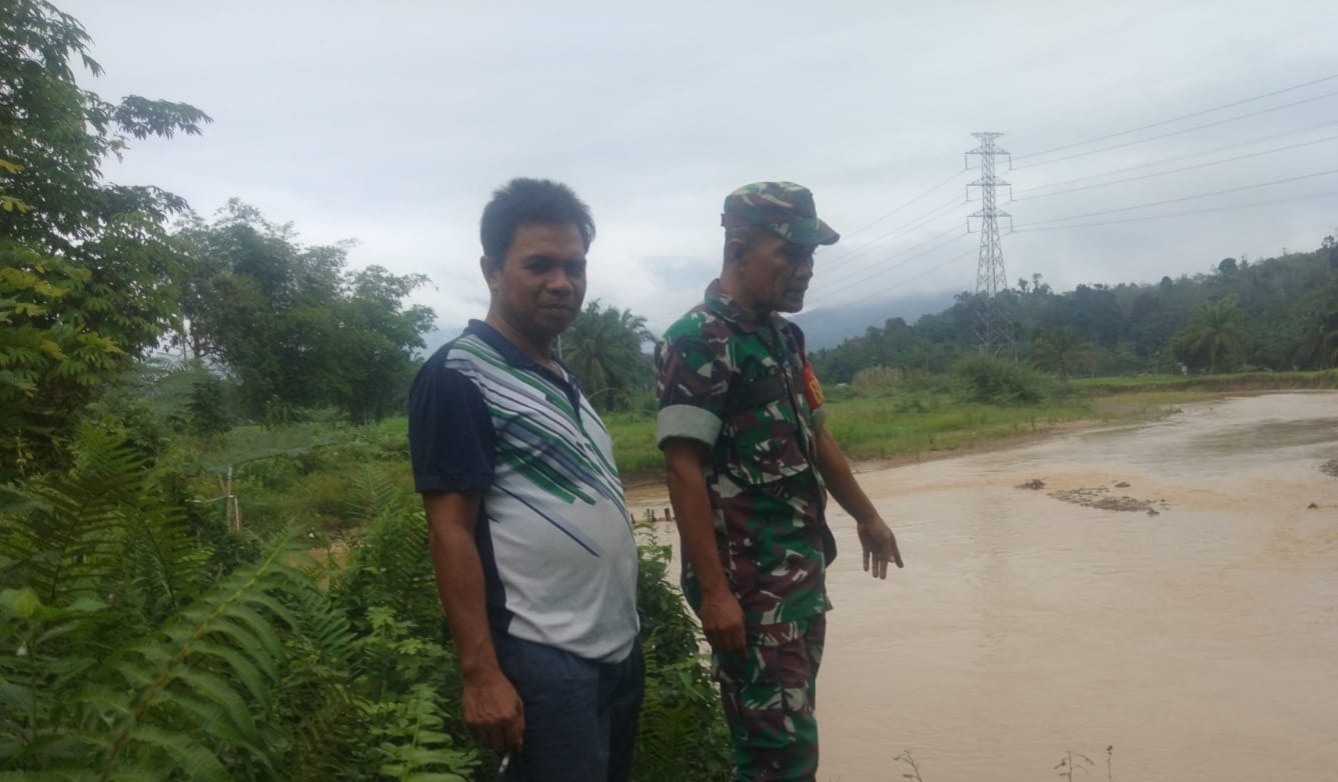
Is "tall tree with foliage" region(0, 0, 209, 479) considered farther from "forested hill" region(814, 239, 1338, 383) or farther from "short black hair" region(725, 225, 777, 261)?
"forested hill" region(814, 239, 1338, 383)

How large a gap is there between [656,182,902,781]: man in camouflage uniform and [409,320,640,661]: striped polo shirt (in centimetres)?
32

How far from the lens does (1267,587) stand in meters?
7.96

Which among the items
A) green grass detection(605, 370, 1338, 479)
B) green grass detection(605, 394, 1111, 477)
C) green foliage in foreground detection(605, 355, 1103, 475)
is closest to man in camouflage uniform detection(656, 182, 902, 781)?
green grass detection(605, 370, 1338, 479)

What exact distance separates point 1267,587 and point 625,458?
1151cm

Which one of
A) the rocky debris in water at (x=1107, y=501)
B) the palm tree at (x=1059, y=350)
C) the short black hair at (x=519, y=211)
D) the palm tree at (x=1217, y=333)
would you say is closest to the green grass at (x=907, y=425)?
the rocky debris in water at (x=1107, y=501)

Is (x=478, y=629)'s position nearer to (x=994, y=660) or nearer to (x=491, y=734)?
(x=491, y=734)

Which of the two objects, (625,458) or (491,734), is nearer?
(491,734)

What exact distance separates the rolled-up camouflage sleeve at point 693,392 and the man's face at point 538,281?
30 centimetres

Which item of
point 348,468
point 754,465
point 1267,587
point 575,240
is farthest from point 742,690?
point 348,468

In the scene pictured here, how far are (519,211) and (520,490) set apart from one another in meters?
0.48

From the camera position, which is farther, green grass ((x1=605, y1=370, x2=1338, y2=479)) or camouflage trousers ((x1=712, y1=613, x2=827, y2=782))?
green grass ((x1=605, y1=370, x2=1338, y2=479))

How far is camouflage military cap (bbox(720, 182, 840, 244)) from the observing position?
1.94 meters

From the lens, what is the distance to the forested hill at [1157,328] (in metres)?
47.4

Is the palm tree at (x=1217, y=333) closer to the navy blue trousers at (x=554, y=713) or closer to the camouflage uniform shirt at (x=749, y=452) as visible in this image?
the camouflage uniform shirt at (x=749, y=452)
